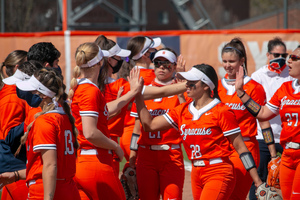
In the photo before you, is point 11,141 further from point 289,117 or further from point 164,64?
point 289,117

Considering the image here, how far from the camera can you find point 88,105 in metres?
4.69

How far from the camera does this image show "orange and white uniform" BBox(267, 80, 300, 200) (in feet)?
18.6

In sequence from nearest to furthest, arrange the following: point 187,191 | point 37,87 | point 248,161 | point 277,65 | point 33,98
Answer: point 37,87 → point 33,98 → point 248,161 → point 277,65 → point 187,191

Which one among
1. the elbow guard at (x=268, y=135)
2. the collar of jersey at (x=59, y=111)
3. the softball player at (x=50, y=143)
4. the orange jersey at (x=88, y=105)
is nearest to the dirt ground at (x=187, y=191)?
the elbow guard at (x=268, y=135)

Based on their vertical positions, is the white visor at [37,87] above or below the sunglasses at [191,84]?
above

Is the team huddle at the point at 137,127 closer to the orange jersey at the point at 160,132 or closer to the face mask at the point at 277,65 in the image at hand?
the orange jersey at the point at 160,132

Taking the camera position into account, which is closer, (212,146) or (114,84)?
(212,146)

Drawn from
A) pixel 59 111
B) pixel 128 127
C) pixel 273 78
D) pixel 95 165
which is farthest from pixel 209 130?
pixel 273 78

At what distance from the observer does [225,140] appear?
516cm

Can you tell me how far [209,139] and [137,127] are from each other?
128cm

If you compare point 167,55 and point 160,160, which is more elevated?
point 167,55

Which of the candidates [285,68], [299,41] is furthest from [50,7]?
[285,68]

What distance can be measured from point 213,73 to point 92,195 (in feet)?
5.79

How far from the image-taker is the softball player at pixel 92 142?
475 cm
